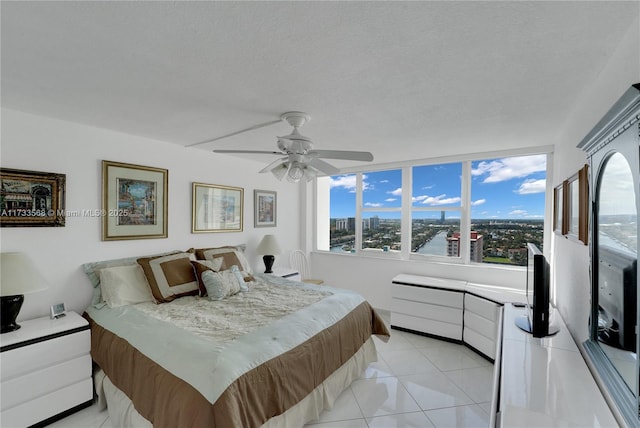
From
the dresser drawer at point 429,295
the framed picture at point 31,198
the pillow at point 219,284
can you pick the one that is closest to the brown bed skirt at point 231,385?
the pillow at point 219,284

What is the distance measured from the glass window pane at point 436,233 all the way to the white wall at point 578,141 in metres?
1.30

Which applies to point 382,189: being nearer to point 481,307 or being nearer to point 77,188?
point 481,307

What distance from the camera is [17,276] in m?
1.98

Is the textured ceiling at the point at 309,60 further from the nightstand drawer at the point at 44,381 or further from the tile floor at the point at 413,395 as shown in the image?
the tile floor at the point at 413,395

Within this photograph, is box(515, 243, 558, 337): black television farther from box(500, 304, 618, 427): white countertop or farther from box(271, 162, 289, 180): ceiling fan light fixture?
box(271, 162, 289, 180): ceiling fan light fixture

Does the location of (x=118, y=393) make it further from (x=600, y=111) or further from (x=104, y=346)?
(x=600, y=111)

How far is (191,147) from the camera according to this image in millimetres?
3432

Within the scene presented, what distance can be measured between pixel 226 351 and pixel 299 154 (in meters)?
1.48

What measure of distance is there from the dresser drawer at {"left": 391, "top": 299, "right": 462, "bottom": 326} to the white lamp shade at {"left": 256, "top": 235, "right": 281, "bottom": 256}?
1.81 m

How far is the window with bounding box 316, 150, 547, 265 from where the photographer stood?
11.3 ft

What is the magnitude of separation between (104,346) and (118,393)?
0.37 metres

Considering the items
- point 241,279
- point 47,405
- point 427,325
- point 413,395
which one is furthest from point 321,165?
point 47,405

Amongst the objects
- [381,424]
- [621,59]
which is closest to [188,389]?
[381,424]

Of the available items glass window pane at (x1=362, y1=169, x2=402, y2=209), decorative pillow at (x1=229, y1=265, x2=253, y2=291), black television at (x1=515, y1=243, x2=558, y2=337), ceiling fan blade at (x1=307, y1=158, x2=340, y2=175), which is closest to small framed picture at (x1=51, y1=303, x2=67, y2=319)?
decorative pillow at (x1=229, y1=265, x2=253, y2=291)
